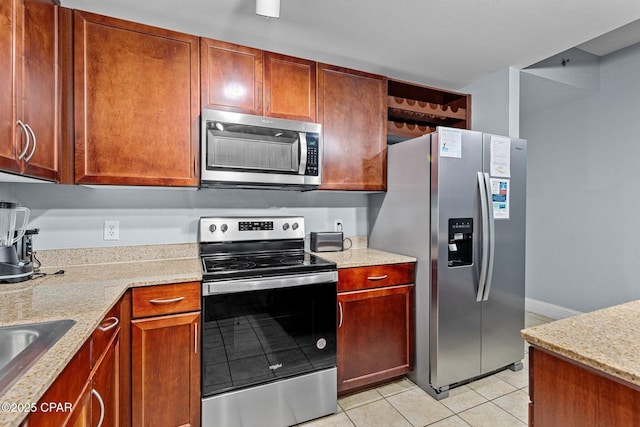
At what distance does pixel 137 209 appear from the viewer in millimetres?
2111

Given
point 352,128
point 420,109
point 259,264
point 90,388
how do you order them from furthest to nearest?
point 420,109, point 352,128, point 259,264, point 90,388

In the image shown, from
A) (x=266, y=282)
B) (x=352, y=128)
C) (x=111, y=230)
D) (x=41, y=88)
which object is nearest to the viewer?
(x=41, y=88)

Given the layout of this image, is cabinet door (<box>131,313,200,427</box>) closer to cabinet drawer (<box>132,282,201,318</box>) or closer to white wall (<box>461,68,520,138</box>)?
cabinet drawer (<box>132,282,201,318</box>)

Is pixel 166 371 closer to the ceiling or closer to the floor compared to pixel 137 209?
closer to the floor

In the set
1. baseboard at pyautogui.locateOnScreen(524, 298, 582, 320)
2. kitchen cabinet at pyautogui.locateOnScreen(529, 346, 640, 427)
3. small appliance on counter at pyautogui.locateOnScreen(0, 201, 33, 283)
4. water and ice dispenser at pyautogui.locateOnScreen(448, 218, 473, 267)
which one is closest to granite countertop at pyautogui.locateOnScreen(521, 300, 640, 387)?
kitchen cabinet at pyautogui.locateOnScreen(529, 346, 640, 427)

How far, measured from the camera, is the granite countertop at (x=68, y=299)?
71 centimetres

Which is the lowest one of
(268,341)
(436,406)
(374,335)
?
(436,406)

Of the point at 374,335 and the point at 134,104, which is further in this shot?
the point at 374,335

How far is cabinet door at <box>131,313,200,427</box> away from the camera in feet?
5.07

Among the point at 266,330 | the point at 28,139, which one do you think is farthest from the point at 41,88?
the point at 266,330

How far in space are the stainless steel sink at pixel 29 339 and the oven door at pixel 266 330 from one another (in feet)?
2.26

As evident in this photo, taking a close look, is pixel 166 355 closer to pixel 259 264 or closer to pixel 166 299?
pixel 166 299

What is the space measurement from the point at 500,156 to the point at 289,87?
1557mm

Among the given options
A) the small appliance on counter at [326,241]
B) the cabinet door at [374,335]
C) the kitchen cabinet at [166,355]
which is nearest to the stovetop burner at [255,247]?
the small appliance on counter at [326,241]
